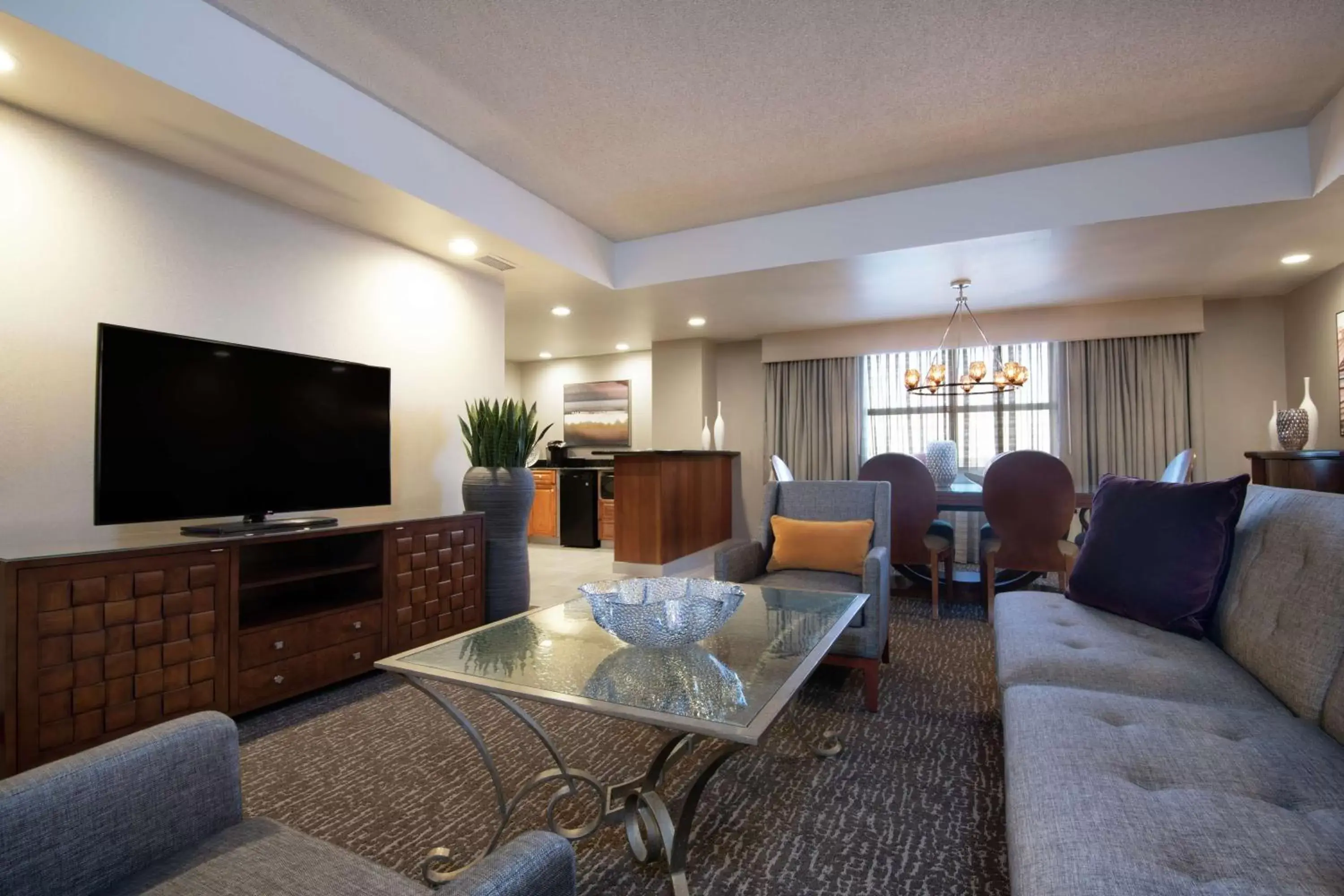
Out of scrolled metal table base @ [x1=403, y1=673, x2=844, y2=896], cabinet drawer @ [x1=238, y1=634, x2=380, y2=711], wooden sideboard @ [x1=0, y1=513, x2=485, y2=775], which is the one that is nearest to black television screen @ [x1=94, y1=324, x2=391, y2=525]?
wooden sideboard @ [x1=0, y1=513, x2=485, y2=775]

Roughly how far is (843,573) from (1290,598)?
5.05 ft

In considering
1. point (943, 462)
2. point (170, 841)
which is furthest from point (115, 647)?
point (943, 462)

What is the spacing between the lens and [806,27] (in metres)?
2.24

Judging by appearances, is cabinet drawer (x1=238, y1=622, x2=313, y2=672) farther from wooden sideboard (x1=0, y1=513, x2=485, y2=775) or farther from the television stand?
the television stand

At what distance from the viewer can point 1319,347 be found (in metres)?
4.35

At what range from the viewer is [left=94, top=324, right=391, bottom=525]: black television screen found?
7.16 ft

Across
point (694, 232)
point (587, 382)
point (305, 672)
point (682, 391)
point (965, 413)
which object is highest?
point (694, 232)

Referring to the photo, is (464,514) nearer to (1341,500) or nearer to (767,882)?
(767,882)

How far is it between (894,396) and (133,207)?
582cm

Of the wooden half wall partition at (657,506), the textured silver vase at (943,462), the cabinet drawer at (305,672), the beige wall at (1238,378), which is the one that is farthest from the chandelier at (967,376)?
the cabinet drawer at (305,672)

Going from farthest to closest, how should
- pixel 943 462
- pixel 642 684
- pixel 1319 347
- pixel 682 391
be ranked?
pixel 682 391, pixel 943 462, pixel 1319 347, pixel 642 684

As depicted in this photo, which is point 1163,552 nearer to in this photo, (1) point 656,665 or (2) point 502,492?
(1) point 656,665

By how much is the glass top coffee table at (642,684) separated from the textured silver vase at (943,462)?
121 inches

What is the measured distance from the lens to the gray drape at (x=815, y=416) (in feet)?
20.9
